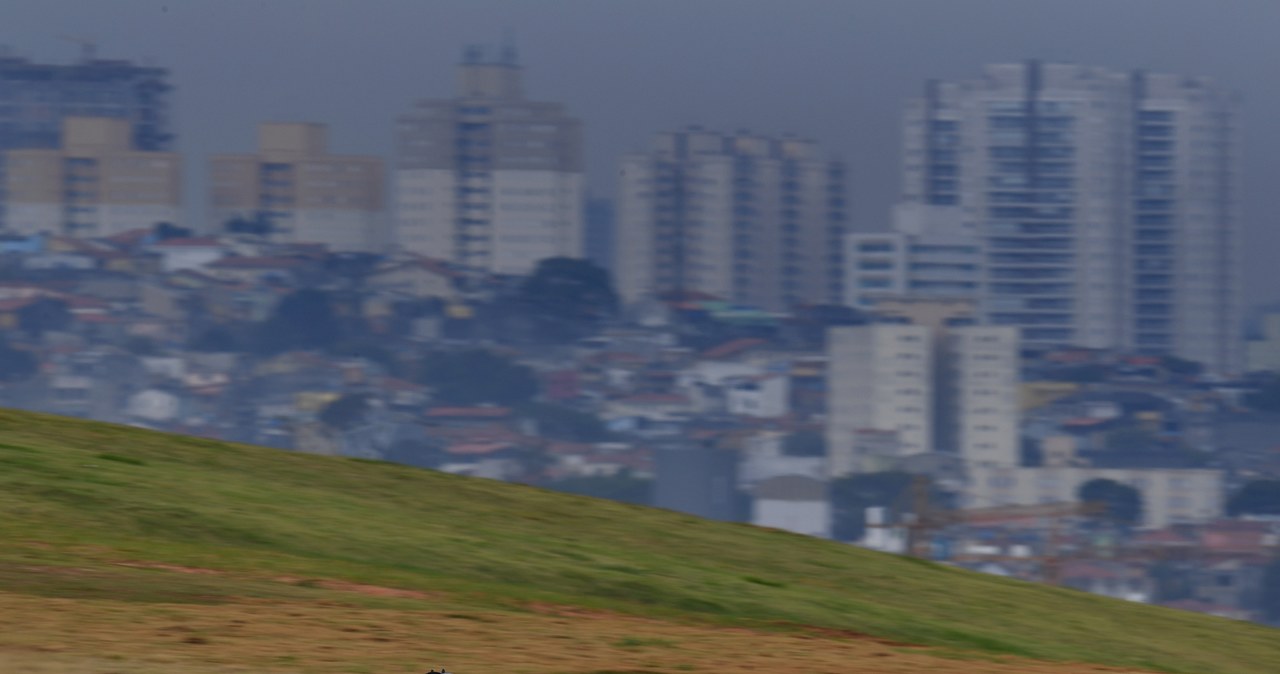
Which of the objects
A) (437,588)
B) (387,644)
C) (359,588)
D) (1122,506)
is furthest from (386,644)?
(1122,506)

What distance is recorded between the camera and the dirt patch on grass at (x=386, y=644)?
10.5 metres

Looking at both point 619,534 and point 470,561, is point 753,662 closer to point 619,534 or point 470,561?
point 470,561

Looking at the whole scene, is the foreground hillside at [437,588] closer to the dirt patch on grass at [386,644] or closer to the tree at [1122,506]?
the dirt patch on grass at [386,644]

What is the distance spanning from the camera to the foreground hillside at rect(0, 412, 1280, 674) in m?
11.6

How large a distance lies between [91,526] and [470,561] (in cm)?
328

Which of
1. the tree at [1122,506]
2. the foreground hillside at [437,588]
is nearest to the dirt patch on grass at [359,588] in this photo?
the foreground hillside at [437,588]

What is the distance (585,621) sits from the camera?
1400cm

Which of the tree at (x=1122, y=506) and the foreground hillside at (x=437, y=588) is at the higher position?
the tree at (x=1122, y=506)

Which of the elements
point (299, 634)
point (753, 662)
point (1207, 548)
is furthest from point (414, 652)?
point (1207, 548)

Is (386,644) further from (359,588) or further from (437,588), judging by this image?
(437,588)

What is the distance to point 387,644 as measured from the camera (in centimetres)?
1162

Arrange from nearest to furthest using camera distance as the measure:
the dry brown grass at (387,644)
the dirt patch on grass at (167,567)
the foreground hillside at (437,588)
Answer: the dry brown grass at (387,644) < the foreground hillside at (437,588) < the dirt patch on grass at (167,567)

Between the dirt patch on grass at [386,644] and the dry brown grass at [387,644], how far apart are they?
0.04 feet

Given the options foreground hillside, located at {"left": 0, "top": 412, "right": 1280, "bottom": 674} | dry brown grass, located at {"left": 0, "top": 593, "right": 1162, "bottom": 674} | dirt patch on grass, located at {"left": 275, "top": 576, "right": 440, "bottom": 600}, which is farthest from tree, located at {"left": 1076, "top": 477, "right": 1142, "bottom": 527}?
dry brown grass, located at {"left": 0, "top": 593, "right": 1162, "bottom": 674}
